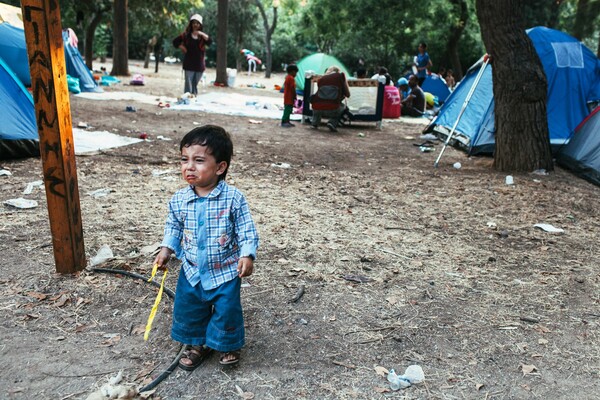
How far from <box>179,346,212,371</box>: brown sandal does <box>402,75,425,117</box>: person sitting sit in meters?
12.4

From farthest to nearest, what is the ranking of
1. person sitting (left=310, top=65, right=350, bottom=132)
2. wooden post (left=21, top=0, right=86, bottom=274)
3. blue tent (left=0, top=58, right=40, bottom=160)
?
1. person sitting (left=310, top=65, right=350, bottom=132)
2. blue tent (left=0, top=58, right=40, bottom=160)
3. wooden post (left=21, top=0, right=86, bottom=274)

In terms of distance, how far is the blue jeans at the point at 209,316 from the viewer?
2.45 m

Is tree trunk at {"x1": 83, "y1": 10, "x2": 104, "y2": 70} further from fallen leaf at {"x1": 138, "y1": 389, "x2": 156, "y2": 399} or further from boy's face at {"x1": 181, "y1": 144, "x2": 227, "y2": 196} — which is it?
fallen leaf at {"x1": 138, "y1": 389, "x2": 156, "y2": 399}

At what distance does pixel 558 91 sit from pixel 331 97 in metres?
3.99

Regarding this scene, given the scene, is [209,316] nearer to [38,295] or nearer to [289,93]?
[38,295]

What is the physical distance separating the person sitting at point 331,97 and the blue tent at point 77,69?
20.4 feet

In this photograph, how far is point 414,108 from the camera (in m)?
14.1

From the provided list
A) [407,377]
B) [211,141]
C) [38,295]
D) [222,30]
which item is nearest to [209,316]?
[211,141]

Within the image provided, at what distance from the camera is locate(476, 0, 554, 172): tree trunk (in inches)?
262

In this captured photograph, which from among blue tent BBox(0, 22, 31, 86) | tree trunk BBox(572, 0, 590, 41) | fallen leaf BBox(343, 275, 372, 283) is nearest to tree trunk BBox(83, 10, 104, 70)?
blue tent BBox(0, 22, 31, 86)

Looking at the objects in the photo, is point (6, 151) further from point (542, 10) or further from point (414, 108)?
point (542, 10)

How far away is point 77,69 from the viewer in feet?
42.3

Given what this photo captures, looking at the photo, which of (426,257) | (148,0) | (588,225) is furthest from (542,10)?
(426,257)

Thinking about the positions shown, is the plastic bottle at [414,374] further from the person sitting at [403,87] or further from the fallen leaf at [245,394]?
the person sitting at [403,87]
